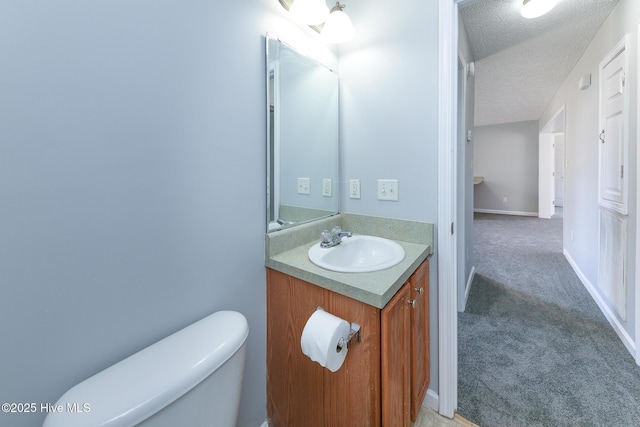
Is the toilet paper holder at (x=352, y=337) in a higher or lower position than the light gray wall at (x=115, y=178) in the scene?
lower

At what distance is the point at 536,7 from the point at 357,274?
2075 millimetres

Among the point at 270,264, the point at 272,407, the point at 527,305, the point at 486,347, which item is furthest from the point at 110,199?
the point at 527,305

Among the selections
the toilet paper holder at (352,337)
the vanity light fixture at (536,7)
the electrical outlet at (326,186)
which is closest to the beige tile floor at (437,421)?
the toilet paper holder at (352,337)

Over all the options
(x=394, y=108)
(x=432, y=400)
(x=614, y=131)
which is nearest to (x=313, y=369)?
(x=432, y=400)

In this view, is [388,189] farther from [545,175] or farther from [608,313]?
[545,175]

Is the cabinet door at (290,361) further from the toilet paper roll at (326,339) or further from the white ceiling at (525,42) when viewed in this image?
the white ceiling at (525,42)

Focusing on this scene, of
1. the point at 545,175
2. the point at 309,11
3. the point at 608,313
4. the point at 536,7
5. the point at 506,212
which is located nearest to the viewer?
the point at 309,11

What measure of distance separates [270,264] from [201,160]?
515 mm

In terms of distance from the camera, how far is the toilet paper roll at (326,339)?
31.9 inches

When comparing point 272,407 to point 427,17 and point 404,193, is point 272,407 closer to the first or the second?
point 404,193

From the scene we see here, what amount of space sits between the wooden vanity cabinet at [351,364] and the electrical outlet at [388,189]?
39 cm

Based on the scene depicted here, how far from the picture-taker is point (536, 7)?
5.43 feet

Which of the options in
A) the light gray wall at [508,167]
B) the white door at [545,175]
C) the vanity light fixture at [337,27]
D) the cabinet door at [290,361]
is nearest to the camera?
the cabinet door at [290,361]

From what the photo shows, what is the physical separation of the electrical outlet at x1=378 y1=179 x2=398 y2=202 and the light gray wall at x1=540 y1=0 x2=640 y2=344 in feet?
4.99
